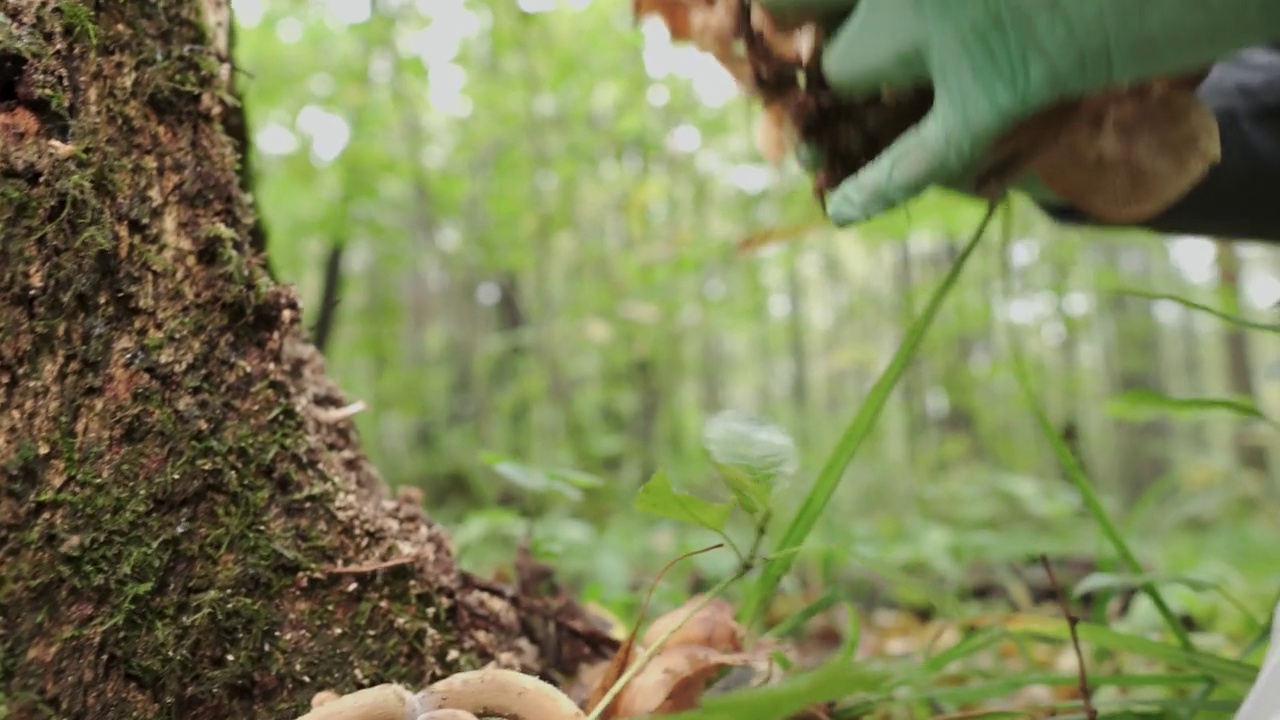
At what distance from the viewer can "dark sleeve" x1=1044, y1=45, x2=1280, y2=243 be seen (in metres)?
0.87

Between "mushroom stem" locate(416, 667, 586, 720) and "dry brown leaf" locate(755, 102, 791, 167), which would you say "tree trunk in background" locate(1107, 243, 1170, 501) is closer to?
"dry brown leaf" locate(755, 102, 791, 167)

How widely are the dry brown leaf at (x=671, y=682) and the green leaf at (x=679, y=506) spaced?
0.40 feet

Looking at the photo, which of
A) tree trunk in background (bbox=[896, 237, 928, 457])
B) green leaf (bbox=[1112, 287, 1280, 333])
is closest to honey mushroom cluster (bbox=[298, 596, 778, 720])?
green leaf (bbox=[1112, 287, 1280, 333])

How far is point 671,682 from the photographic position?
733mm

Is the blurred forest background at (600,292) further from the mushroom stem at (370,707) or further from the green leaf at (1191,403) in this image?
the mushroom stem at (370,707)

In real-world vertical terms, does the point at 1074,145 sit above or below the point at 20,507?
above

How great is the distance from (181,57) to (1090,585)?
113cm

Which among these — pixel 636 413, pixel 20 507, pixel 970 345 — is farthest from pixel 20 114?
pixel 970 345

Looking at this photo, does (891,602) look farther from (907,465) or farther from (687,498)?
(907,465)

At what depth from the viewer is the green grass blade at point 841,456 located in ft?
2.76

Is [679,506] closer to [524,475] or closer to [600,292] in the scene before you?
[524,475]

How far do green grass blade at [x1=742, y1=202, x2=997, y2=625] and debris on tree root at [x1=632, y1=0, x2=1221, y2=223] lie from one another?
12cm

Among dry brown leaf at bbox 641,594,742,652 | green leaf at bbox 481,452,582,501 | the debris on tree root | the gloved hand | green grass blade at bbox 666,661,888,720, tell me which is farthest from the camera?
green leaf at bbox 481,452,582,501

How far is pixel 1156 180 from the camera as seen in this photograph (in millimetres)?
718
